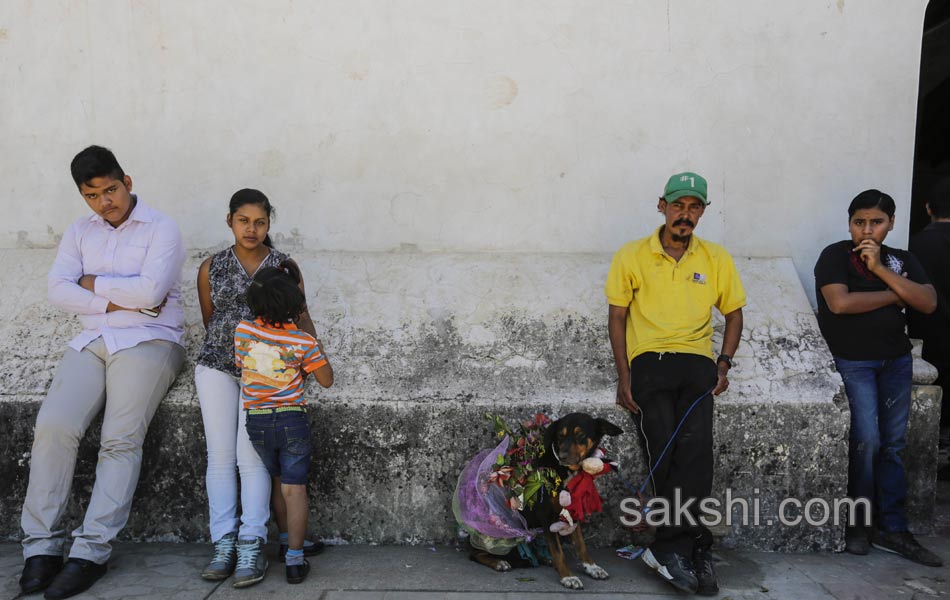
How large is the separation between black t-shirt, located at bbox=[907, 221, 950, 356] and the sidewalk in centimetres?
119

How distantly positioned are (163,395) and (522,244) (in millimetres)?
1959

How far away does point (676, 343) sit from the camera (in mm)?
3475

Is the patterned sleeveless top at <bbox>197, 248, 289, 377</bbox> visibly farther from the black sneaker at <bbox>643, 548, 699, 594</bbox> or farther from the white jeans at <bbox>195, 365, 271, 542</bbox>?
the black sneaker at <bbox>643, 548, 699, 594</bbox>

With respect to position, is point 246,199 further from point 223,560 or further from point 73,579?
point 73,579

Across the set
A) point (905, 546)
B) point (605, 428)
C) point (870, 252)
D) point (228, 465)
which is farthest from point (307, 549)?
point (870, 252)

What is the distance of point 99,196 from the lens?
341 cm

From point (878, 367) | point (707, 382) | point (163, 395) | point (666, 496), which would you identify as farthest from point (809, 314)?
point (163, 395)

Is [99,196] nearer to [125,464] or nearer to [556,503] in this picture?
[125,464]

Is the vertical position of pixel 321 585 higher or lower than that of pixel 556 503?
lower

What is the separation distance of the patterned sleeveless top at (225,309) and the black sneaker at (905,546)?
3.08 metres

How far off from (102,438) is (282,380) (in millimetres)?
868

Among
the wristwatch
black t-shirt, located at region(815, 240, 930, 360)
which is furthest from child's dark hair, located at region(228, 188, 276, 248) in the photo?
black t-shirt, located at region(815, 240, 930, 360)

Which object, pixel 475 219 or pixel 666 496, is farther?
pixel 475 219

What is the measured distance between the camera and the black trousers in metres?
3.37
